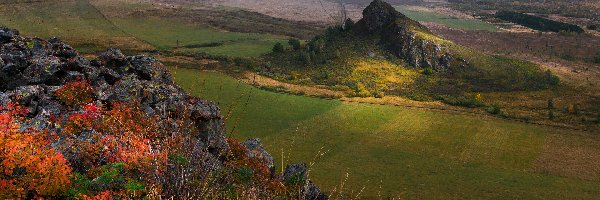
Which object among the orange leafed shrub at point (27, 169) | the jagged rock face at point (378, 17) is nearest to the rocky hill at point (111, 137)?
the orange leafed shrub at point (27, 169)

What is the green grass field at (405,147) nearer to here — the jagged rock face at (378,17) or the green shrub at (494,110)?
the green shrub at (494,110)

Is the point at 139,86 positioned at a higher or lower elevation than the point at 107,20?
higher

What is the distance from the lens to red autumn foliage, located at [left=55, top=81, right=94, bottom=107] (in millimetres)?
28547

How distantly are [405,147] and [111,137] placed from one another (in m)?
44.2

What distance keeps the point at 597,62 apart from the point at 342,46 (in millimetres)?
78089

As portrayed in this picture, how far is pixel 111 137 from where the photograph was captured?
23531mm

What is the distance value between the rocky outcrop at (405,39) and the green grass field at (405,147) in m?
36.0

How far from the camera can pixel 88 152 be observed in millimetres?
22094

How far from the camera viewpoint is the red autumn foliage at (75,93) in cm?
2855

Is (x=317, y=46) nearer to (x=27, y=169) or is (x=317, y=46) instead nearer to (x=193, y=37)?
(x=193, y=37)

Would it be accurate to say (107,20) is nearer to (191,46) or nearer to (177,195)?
(191,46)

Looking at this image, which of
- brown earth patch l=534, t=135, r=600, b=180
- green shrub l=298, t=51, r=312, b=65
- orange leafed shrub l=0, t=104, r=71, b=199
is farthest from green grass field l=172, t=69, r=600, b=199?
green shrub l=298, t=51, r=312, b=65

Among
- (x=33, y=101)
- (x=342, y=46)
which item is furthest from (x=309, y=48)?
(x=33, y=101)

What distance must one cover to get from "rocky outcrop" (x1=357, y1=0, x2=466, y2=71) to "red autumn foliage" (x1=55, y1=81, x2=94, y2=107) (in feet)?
303
